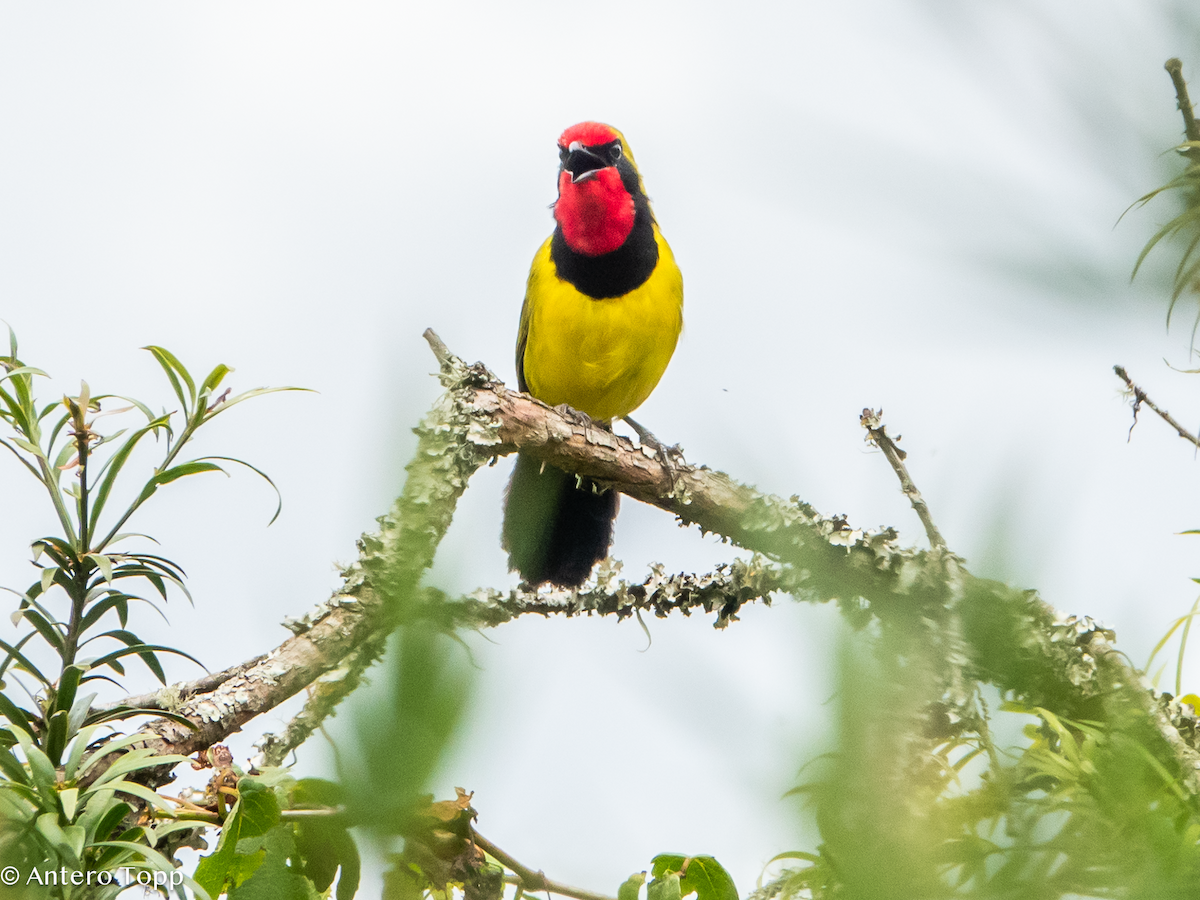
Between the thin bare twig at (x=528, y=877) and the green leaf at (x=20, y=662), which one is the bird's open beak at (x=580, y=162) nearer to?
the green leaf at (x=20, y=662)

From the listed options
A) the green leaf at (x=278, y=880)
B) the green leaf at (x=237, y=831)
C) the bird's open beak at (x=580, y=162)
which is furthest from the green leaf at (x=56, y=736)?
the bird's open beak at (x=580, y=162)

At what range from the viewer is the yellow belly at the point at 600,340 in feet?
8.14

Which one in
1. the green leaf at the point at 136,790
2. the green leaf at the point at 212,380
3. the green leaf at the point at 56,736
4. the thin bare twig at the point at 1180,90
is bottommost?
the green leaf at the point at 136,790

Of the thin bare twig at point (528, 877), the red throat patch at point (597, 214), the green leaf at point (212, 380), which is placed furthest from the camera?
the red throat patch at point (597, 214)

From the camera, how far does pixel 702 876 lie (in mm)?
646

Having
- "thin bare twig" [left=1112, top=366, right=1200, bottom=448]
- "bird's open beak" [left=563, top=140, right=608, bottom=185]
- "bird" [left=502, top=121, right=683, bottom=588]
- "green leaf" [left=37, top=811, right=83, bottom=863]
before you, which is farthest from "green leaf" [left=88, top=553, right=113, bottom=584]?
"bird's open beak" [left=563, top=140, right=608, bottom=185]

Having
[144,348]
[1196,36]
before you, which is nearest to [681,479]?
[144,348]

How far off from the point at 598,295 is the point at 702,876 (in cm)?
197

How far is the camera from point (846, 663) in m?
0.23

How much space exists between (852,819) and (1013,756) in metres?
0.06

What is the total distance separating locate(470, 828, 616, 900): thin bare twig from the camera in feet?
1.49

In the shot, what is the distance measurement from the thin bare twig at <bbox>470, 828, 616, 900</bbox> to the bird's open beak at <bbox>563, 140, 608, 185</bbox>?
2.29 meters

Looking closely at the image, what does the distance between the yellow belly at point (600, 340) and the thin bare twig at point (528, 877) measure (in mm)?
1883

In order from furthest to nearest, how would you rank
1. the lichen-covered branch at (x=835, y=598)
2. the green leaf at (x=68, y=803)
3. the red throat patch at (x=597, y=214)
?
the red throat patch at (x=597, y=214) < the green leaf at (x=68, y=803) < the lichen-covered branch at (x=835, y=598)
